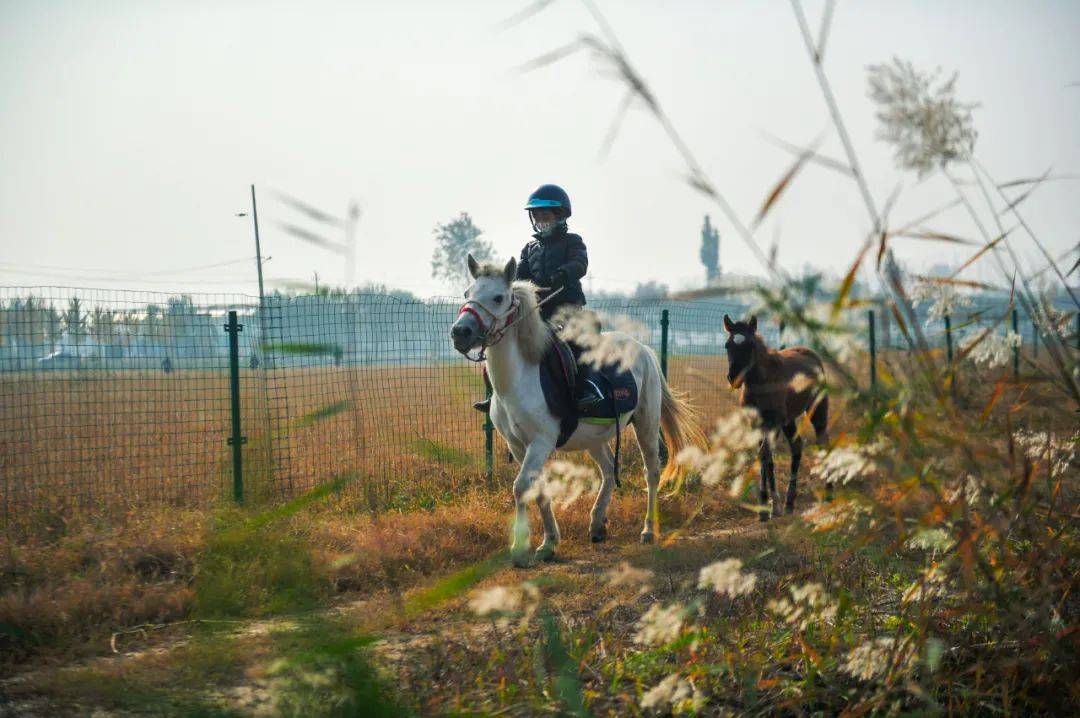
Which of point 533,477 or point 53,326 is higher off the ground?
point 53,326

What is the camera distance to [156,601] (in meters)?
5.03

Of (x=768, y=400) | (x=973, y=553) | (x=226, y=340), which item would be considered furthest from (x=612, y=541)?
(x=973, y=553)

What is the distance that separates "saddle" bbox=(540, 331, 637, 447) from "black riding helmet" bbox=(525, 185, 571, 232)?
1.20 meters

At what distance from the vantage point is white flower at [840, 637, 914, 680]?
104 inches

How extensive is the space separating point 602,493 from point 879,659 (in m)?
4.99

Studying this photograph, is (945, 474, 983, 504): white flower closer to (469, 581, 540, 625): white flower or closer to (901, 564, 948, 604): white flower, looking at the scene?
(901, 564, 948, 604): white flower

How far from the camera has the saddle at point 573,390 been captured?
272 inches

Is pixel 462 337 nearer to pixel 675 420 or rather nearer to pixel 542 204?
pixel 542 204

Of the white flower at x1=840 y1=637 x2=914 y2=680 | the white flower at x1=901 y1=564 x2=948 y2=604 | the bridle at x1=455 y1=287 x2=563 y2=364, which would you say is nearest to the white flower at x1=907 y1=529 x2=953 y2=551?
the white flower at x1=901 y1=564 x2=948 y2=604

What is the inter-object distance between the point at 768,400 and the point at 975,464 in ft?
20.4

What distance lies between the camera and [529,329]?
6770 millimetres

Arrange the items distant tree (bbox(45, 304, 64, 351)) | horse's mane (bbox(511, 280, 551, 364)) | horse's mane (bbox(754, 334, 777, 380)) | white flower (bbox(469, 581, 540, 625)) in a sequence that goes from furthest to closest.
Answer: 1. horse's mane (bbox(754, 334, 777, 380))
2. distant tree (bbox(45, 304, 64, 351))
3. horse's mane (bbox(511, 280, 551, 364))
4. white flower (bbox(469, 581, 540, 625))

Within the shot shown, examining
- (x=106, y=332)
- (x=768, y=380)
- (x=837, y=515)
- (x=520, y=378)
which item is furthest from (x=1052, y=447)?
(x=106, y=332)

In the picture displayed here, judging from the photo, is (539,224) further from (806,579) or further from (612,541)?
(806,579)
